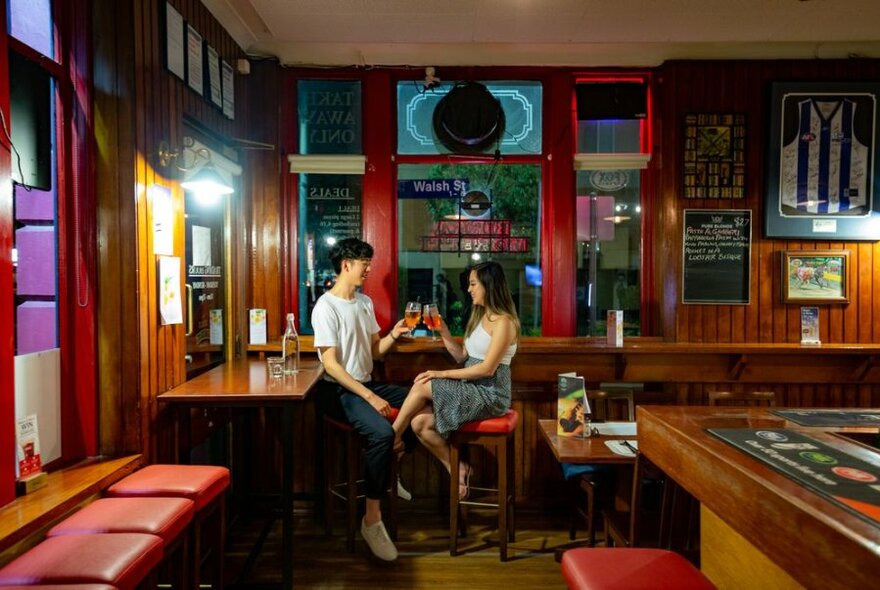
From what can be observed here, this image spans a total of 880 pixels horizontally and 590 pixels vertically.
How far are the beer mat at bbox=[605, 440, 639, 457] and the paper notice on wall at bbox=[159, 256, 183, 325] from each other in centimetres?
218

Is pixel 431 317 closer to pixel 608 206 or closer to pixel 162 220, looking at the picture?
pixel 162 220

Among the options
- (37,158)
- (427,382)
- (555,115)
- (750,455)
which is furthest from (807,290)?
(37,158)

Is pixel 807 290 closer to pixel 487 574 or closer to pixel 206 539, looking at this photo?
pixel 487 574

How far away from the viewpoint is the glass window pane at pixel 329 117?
4.13 m

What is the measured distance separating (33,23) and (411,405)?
8.08 feet

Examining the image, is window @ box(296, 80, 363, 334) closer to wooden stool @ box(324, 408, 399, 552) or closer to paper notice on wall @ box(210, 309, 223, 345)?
paper notice on wall @ box(210, 309, 223, 345)

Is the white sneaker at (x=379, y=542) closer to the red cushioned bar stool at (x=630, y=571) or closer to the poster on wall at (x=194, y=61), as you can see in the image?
the red cushioned bar stool at (x=630, y=571)

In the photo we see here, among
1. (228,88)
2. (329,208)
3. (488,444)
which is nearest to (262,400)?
(488,444)

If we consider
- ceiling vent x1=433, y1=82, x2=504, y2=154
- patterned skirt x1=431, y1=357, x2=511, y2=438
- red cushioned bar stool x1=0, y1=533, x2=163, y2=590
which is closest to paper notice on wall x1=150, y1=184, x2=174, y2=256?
red cushioned bar stool x1=0, y1=533, x2=163, y2=590

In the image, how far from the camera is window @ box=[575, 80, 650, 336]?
13.5 feet

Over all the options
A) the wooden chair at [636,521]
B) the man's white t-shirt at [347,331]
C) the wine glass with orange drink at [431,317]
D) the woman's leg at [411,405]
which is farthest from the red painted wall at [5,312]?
the wooden chair at [636,521]

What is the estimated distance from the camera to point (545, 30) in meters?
3.69

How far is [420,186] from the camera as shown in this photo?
4145 mm

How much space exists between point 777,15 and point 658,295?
73.7 inches
